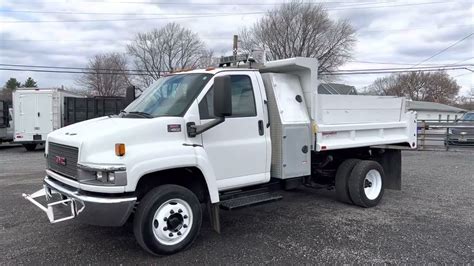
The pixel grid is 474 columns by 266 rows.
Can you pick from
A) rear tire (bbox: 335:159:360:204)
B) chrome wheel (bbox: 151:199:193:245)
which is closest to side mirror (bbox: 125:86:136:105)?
chrome wheel (bbox: 151:199:193:245)

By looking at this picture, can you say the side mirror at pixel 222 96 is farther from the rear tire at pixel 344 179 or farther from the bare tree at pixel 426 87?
the bare tree at pixel 426 87

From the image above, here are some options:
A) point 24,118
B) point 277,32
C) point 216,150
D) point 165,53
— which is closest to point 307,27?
point 277,32

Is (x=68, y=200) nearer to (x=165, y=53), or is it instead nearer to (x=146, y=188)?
(x=146, y=188)

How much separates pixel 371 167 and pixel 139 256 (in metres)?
4.35

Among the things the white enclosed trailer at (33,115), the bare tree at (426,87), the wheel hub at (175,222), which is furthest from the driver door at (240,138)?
the bare tree at (426,87)

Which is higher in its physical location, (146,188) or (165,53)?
(165,53)

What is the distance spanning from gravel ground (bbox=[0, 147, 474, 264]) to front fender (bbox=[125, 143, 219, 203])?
0.87m

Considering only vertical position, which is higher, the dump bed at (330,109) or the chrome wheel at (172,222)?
the dump bed at (330,109)

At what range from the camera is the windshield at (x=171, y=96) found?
16.5ft

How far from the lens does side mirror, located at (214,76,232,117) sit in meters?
4.58

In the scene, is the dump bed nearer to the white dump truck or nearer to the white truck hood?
the white dump truck

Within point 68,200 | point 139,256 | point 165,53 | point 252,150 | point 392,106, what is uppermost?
point 165,53

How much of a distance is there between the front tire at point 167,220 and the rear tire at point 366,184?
3.22 m

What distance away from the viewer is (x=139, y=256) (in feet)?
15.5
